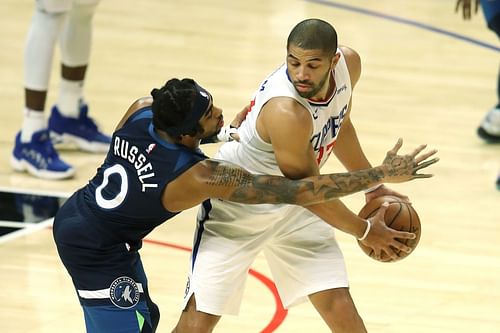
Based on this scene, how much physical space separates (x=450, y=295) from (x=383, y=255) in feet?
5.04

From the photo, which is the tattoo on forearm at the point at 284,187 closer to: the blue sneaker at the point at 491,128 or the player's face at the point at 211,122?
the player's face at the point at 211,122

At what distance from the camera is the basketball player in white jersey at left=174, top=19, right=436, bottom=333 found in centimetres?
447

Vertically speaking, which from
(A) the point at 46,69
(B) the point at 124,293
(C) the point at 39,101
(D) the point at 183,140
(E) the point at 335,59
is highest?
(E) the point at 335,59

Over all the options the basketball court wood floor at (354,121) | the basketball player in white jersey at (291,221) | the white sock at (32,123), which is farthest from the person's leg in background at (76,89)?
the basketball player in white jersey at (291,221)

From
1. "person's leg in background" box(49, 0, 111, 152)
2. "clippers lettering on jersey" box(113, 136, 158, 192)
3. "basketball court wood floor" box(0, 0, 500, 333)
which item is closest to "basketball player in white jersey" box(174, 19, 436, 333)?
"clippers lettering on jersey" box(113, 136, 158, 192)

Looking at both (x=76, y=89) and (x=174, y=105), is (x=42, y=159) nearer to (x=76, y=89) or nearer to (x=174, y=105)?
(x=76, y=89)

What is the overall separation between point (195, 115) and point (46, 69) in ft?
11.6

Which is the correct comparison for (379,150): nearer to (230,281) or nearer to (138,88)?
(138,88)

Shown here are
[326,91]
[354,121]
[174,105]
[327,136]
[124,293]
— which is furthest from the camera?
[354,121]

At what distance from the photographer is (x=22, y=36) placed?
1101cm

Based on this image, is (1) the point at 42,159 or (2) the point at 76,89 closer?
(1) the point at 42,159

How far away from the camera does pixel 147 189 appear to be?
4379mm

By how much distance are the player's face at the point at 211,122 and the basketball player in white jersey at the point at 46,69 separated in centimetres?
330

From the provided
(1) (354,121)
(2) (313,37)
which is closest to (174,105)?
(2) (313,37)
